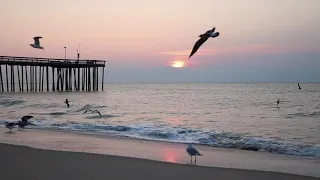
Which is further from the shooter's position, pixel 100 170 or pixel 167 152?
pixel 167 152

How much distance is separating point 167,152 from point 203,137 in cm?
334

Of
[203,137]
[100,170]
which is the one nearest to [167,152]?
[100,170]

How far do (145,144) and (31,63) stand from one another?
3546cm

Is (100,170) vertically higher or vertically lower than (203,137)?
higher

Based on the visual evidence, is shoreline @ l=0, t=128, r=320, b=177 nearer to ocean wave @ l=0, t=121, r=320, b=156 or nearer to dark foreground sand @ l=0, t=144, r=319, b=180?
dark foreground sand @ l=0, t=144, r=319, b=180

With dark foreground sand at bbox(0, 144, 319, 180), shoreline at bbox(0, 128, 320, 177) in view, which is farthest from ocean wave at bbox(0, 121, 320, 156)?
dark foreground sand at bbox(0, 144, 319, 180)

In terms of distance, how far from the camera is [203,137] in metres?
13.1

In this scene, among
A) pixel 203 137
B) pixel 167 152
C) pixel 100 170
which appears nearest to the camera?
pixel 100 170

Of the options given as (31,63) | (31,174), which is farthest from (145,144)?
(31,63)

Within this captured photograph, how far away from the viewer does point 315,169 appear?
8.25 meters

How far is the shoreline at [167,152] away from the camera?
8.41 meters

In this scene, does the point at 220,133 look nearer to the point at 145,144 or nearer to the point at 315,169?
the point at 145,144

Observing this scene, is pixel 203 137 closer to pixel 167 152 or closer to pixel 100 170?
pixel 167 152

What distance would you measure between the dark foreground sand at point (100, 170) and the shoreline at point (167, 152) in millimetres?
545
